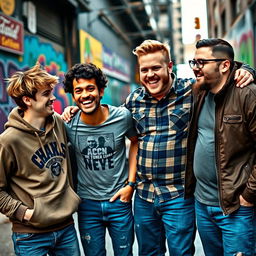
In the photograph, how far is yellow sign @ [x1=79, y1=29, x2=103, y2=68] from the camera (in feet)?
40.9

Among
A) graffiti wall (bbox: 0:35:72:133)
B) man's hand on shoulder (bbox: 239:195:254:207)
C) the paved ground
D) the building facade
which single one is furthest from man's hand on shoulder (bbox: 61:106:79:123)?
the building facade

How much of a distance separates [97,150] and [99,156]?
5 cm

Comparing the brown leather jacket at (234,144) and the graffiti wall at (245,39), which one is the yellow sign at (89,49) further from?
the brown leather jacket at (234,144)

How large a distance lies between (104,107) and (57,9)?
29.8 feet

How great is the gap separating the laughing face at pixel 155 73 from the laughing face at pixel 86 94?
45cm

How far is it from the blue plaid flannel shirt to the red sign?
5024 millimetres

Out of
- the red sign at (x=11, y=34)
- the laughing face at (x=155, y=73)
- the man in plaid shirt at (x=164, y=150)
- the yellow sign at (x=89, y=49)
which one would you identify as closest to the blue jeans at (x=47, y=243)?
the man in plaid shirt at (x=164, y=150)

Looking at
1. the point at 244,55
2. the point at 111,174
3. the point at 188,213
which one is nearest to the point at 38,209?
the point at 111,174

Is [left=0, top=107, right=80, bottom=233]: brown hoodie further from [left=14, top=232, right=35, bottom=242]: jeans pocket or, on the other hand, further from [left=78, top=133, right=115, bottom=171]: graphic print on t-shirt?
[left=78, top=133, right=115, bottom=171]: graphic print on t-shirt

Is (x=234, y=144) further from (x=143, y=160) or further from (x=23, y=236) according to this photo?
(x=23, y=236)

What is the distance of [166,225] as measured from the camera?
2859 millimetres

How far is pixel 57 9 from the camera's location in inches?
430

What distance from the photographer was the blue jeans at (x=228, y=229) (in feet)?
7.93

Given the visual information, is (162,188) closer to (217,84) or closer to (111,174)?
(111,174)
